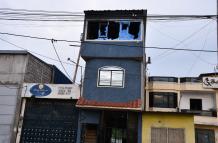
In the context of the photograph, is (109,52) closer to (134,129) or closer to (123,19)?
(123,19)

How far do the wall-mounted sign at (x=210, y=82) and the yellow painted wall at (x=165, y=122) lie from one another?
11.2 meters

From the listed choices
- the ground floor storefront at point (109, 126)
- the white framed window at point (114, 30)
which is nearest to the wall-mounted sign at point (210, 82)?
the white framed window at point (114, 30)

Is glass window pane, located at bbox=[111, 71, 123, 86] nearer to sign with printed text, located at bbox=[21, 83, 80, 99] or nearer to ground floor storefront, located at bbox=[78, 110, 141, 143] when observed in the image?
ground floor storefront, located at bbox=[78, 110, 141, 143]

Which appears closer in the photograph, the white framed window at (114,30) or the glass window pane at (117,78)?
the glass window pane at (117,78)

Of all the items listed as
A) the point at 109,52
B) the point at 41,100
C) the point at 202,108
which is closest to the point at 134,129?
the point at 109,52

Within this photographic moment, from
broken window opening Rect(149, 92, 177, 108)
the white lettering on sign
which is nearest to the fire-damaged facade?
the white lettering on sign

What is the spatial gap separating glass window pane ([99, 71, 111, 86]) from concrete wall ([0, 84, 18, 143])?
6505 mm

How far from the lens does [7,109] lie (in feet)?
73.0

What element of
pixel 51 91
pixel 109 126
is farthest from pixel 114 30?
pixel 109 126

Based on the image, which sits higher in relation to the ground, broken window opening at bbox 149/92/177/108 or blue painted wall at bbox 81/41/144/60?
blue painted wall at bbox 81/41/144/60

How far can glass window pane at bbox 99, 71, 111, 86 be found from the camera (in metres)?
21.7

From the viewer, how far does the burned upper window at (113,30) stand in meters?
22.3

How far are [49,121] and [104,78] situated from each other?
16.8 feet

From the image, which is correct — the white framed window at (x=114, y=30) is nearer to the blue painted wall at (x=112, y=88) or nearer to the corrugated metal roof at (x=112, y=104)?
the blue painted wall at (x=112, y=88)
